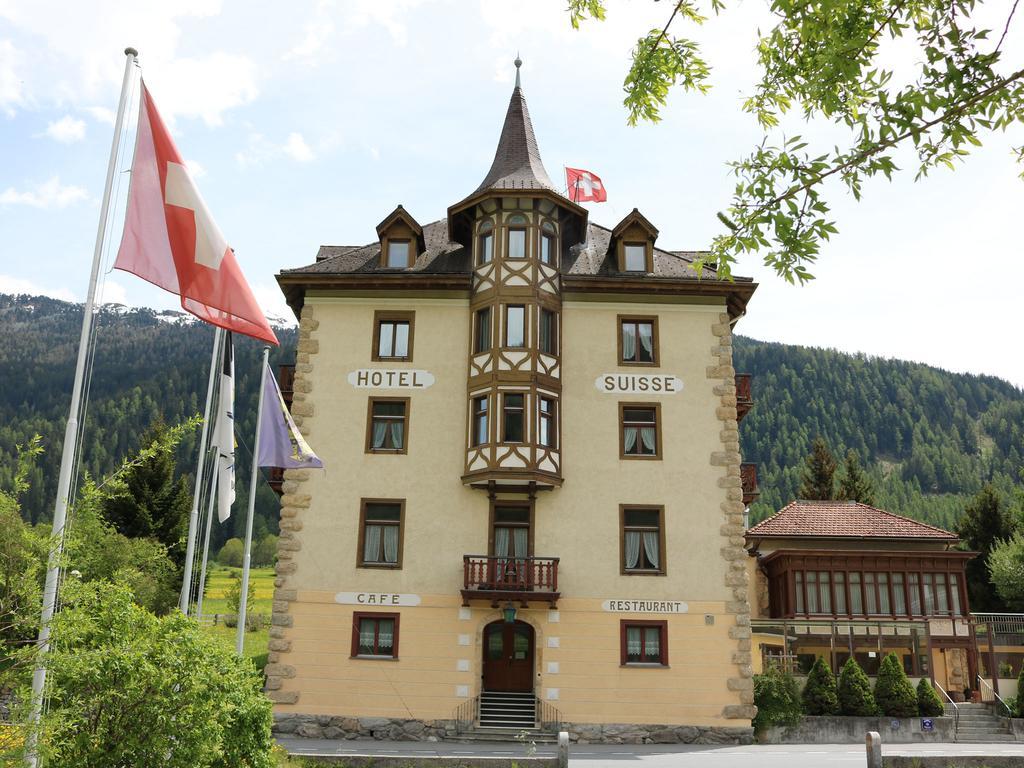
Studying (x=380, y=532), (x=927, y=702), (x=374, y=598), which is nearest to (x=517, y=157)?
(x=380, y=532)

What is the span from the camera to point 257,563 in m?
133

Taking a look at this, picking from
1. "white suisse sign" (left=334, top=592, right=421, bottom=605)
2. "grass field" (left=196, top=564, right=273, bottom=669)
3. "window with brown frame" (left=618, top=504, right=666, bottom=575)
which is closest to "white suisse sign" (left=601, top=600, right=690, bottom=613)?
"window with brown frame" (left=618, top=504, right=666, bottom=575)

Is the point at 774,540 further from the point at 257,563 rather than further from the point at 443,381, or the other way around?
the point at 257,563

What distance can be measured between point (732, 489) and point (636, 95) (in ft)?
64.4

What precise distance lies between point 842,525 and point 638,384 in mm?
17609

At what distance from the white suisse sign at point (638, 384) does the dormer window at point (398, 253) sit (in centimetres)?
712

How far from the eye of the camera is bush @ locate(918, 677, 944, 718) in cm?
2750

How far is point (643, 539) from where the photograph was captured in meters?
25.9

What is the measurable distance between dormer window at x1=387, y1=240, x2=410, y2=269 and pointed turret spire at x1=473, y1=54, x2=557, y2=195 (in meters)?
2.89

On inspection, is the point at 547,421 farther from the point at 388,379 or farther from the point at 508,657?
the point at 508,657

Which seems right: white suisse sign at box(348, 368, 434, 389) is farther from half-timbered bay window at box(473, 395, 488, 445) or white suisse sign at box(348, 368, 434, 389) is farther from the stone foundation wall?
the stone foundation wall

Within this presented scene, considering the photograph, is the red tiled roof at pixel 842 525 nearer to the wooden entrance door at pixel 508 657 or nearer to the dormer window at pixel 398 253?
the wooden entrance door at pixel 508 657

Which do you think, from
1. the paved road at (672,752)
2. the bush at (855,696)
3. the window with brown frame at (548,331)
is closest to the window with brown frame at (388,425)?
the window with brown frame at (548,331)

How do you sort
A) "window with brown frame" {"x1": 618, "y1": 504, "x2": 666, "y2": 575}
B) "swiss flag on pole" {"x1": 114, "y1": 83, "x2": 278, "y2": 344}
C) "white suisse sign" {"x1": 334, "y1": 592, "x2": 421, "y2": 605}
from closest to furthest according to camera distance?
1. "swiss flag on pole" {"x1": 114, "y1": 83, "x2": 278, "y2": 344}
2. "white suisse sign" {"x1": 334, "y1": 592, "x2": 421, "y2": 605}
3. "window with brown frame" {"x1": 618, "y1": 504, "x2": 666, "y2": 575}
